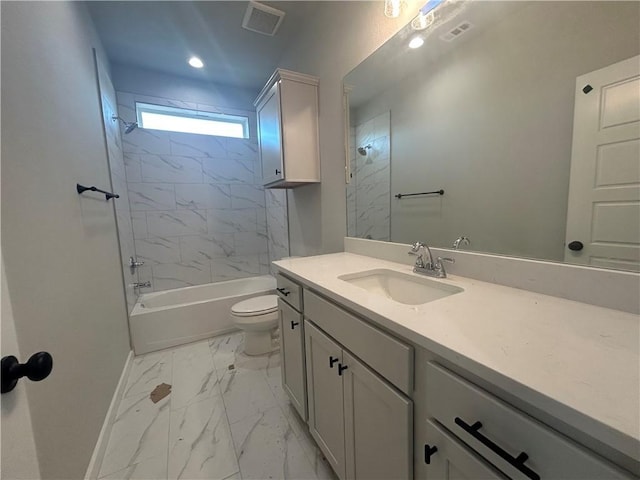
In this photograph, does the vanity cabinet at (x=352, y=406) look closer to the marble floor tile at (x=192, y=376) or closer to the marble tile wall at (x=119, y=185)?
the marble floor tile at (x=192, y=376)

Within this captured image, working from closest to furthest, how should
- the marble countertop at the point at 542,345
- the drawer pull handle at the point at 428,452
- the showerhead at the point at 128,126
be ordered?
the marble countertop at the point at 542,345
the drawer pull handle at the point at 428,452
the showerhead at the point at 128,126

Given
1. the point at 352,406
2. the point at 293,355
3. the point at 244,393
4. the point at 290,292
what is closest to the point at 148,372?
the point at 244,393

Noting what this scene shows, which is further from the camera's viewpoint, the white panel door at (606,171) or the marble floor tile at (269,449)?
the marble floor tile at (269,449)

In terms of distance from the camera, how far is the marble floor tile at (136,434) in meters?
1.29

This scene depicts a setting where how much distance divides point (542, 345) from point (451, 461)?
0.32 m

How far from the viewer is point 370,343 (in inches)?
31.0

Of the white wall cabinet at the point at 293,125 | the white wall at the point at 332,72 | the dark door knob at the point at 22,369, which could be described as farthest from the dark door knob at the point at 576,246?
the white wall cabinet at the point at 293,125

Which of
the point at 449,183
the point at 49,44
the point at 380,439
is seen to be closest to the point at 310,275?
the point at 380,439

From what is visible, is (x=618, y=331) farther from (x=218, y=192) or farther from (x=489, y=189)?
(x=218, y=192)

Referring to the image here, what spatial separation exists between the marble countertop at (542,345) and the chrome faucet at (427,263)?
0.58ft

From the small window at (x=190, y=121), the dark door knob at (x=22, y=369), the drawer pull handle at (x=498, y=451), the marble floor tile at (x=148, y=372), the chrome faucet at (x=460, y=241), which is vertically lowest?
the marble floor tile at (x=148, y=372)

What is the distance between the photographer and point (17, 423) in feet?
1.53

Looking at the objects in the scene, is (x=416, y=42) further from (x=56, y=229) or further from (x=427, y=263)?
(x=56, y=229)

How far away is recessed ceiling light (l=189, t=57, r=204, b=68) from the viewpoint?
2424 mm
